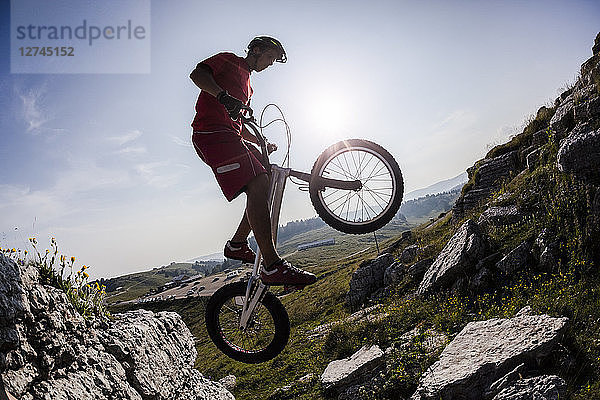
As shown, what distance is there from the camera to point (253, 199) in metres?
4.07

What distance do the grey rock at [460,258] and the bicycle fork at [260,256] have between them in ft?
32.8

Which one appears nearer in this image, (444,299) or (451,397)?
(451,397)

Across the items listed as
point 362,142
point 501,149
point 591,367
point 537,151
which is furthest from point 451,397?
point 501,149

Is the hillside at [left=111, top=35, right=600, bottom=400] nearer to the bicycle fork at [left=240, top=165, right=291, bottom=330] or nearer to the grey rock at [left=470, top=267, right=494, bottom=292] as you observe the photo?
the grey rock at [left=470, top=267, right=494, bottom=292]

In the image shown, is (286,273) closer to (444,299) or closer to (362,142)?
(362,142)

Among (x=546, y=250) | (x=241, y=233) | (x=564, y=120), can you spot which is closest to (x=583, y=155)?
(x=546, y=250)

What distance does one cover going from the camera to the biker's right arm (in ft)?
12.7

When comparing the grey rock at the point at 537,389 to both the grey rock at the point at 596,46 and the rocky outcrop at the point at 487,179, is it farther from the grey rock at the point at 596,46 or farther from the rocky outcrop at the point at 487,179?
the grey rock at the point at 596,46

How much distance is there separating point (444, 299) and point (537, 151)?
28.4ft

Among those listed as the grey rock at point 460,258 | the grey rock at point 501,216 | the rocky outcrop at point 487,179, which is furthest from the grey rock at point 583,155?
the rocky outcrop at point 487,179

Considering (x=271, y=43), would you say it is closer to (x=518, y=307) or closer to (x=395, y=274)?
(x=518, y=307)

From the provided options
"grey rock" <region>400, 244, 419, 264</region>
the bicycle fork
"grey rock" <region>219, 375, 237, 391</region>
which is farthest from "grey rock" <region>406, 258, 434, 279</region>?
the bicycle fork

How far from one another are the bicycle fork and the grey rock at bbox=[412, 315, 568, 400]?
204 inches

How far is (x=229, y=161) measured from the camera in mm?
4020
